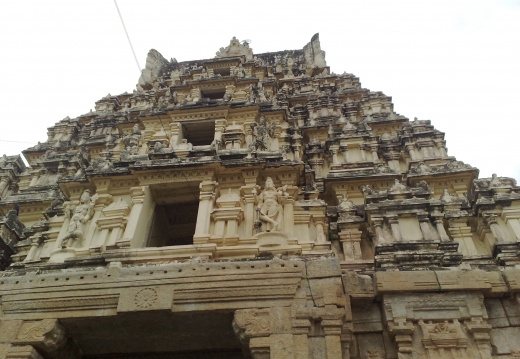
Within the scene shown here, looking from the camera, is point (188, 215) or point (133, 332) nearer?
point (133, 332)

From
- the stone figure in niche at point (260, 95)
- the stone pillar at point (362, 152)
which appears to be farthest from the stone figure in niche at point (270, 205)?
the stone figure in niche at point (260, 95)

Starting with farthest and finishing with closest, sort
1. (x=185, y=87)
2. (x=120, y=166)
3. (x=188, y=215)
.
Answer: (x=185, y=87)
(x=188, y=215)
(x=120, y=166)

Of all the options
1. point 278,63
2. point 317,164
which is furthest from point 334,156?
point 278,63

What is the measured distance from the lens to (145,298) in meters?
8.75

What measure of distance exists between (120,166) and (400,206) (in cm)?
809

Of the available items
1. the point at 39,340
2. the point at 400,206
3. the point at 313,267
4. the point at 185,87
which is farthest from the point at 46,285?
the point at 185,87

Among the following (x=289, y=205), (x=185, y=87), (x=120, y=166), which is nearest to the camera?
(x=289, y=205)

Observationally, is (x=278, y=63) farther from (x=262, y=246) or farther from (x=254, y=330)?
(x=254, y=330)

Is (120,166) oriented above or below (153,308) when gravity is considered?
above

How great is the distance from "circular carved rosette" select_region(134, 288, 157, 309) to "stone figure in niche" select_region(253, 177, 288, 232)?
3108 millimetres

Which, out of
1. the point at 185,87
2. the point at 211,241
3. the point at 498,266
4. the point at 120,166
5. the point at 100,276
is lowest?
the point at 100,276

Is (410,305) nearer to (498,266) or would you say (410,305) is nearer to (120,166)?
(498,266)

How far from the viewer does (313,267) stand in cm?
891

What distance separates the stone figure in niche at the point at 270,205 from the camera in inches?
420
